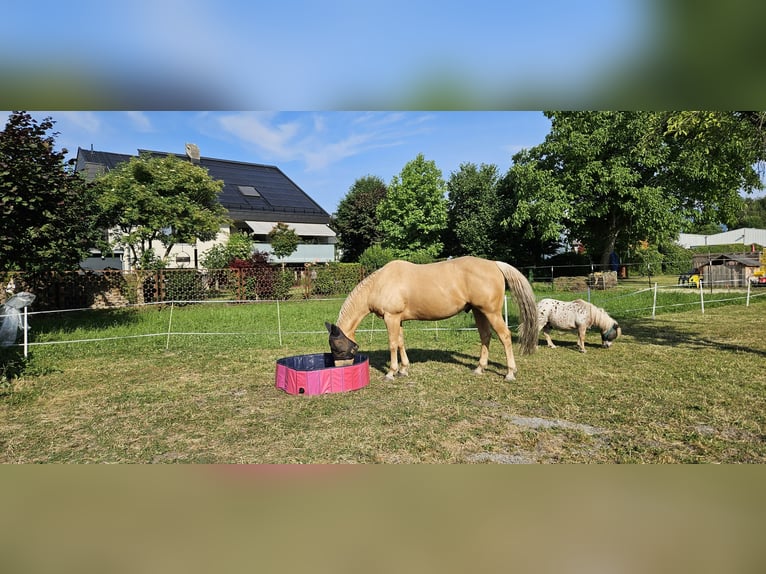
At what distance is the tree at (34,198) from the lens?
7285mm

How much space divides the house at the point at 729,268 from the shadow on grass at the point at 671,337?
11990mm

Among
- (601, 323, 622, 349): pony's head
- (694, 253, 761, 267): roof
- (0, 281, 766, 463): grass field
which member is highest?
(694, 253, 761, 267): roof

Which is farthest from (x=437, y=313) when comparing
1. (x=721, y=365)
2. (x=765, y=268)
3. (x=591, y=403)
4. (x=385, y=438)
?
(x=765, y=268)

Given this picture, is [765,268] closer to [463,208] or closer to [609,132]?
[609,132]

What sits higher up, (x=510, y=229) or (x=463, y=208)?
(x=463, y=208)

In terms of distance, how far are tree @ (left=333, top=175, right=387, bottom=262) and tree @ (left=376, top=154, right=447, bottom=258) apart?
11.8ft

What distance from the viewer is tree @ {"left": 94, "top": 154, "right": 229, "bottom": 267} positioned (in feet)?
54.4

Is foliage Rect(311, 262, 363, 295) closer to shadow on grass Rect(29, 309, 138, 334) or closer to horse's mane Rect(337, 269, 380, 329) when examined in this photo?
shadow on grass Rect(29, 309, 138, 334)

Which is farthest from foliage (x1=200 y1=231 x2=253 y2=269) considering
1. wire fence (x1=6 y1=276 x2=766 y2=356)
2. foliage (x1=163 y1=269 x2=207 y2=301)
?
wire fence (x1=6 y1=276 x2=766 y2=356)

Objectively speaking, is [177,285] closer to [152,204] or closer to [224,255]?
[224,255]

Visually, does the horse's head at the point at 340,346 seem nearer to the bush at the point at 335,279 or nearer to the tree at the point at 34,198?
the tree at the point at 34,198

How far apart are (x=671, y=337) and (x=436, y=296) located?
5.59 metres

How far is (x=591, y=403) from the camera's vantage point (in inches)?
181
